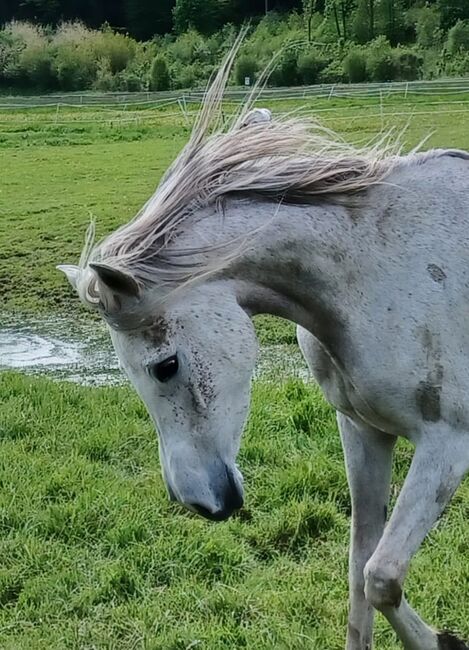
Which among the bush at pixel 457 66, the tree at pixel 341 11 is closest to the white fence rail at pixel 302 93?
the bush at pixel 457 66

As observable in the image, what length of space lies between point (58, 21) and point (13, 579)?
55891 millimetres

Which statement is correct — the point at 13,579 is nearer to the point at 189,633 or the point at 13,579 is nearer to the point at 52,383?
the point at 189,633

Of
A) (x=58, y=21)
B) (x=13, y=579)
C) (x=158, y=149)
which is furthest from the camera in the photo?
(x=58, y=21)

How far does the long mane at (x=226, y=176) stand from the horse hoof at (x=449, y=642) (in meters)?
1.28

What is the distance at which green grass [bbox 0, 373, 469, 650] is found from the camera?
3.28m

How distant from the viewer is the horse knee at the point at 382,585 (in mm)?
2285

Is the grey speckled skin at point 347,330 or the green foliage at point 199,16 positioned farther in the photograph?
the green foliage at point 199,16

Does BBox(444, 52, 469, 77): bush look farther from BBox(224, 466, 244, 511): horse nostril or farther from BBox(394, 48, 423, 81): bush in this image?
BBox(224, 466, 244, 511): horse nostril

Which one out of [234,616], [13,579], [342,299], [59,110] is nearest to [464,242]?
[342,299]

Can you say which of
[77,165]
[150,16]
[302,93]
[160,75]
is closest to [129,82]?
[160,75]

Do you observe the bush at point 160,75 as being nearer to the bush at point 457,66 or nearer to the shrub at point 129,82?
the shrub at point 129,82

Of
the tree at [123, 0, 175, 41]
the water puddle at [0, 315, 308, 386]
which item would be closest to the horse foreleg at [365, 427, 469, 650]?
the water puddle at [0, 315, 308, 386]

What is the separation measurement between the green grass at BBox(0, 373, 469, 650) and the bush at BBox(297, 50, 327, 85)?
24.8m

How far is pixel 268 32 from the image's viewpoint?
3806 centimetres
